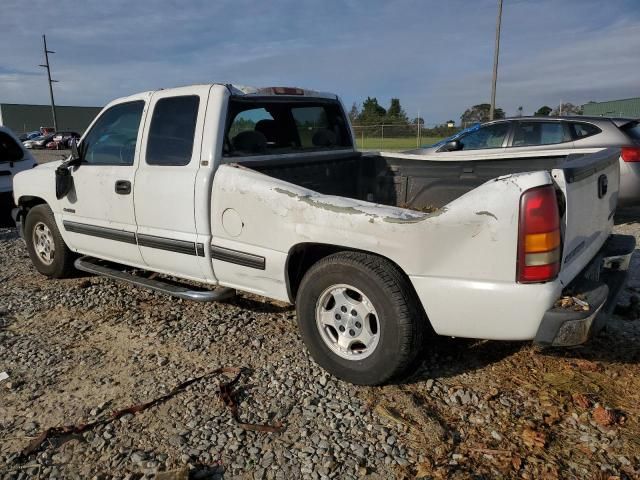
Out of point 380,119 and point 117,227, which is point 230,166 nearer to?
point 117,227

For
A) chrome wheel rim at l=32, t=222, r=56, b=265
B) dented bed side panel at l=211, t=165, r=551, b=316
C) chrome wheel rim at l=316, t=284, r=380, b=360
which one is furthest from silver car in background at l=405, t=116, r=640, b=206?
chrome wheel rim at l=32, t=222, r=56, b=265

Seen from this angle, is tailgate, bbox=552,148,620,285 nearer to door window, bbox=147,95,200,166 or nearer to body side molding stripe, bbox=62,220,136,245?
door window, bbox=147,95,200,166

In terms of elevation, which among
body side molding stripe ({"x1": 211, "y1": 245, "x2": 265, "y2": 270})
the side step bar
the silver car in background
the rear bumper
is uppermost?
the silver car in background

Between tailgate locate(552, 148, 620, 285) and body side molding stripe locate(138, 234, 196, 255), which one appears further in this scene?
body side molding stripe locate(138, 234, 196, 255)

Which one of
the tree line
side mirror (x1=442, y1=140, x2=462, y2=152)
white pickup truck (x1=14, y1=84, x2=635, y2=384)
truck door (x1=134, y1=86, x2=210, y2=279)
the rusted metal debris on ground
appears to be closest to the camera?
white pickup truck (x1=14, y1=84, x2=635, y2=384)

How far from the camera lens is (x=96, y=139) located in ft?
15.5

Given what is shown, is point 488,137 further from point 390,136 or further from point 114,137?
point 390,136

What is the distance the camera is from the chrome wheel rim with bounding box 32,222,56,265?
5.45 m

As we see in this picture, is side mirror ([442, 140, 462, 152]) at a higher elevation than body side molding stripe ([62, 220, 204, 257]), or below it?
higher

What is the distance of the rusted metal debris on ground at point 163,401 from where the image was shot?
2.76 meters

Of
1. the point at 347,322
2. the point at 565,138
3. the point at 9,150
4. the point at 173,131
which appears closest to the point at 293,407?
the point at 347,322

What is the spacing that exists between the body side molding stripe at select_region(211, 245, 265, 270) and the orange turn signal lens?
1.68 m

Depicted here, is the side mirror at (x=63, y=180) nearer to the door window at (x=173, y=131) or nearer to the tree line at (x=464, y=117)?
the door window at (x=173, y=131)

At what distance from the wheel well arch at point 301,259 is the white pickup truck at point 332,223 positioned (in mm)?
16
